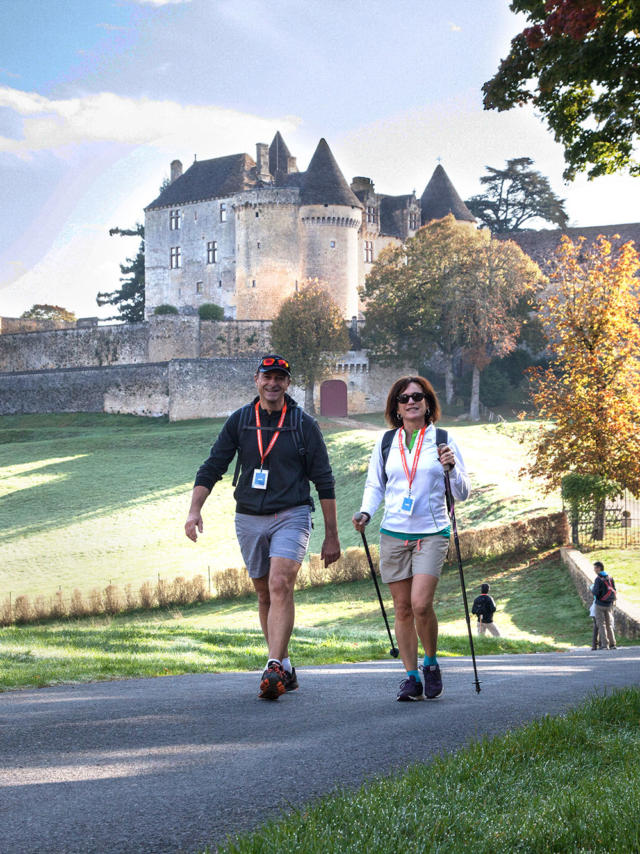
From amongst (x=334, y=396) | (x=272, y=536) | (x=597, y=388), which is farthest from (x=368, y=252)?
(x=272, y=536)

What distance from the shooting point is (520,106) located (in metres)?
11.7

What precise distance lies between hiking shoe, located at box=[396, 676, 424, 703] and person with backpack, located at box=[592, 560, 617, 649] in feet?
28.2

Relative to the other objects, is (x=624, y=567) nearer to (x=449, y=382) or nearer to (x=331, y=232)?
(x=449, y=382)

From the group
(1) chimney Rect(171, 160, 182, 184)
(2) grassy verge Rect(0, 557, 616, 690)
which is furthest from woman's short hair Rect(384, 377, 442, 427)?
(1) chimney Rect(171, 160, 182, 184)

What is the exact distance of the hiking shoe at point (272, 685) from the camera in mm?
6180

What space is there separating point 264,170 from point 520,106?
67846mm

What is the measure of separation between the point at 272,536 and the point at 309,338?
5564 cm

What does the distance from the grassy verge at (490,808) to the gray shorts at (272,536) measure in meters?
2.19

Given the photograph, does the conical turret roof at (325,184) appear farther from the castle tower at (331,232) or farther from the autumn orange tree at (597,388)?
the autumn orange tree at (597,388)

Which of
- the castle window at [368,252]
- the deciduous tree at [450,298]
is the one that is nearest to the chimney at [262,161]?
the castle window at [368,252]

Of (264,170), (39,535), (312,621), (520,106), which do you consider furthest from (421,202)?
(520,106)

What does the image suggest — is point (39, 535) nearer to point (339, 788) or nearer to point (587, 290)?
point (587, 290)

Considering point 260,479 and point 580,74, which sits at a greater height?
point 580,74

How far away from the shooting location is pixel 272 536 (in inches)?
261
